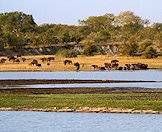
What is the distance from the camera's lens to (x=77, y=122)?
30.4 m

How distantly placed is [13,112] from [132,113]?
6.75 metres

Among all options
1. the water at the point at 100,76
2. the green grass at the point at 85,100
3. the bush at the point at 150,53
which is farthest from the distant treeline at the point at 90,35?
the green grass at the point at 85,100

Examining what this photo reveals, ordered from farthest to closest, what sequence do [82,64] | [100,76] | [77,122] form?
[82,64]
[100,76]
[77,122]

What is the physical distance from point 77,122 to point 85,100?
8.49m

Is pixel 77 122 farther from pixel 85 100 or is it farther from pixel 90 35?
pixel 90 35

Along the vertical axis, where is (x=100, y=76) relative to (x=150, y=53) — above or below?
below

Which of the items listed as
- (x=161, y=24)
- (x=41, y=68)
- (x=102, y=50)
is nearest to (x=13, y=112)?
(x=41, y=68)

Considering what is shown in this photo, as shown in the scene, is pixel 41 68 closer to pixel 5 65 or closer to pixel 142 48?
pixel 5 65

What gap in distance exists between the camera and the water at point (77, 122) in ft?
91.9

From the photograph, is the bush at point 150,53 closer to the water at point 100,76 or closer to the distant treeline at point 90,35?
the distant treeline at point 90,35

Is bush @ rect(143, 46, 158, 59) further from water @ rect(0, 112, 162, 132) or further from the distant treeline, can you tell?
water @ rect(0, 112, 162, 132)

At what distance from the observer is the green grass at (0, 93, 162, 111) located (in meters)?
35.8

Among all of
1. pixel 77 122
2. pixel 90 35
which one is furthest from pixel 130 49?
pixel 77 122

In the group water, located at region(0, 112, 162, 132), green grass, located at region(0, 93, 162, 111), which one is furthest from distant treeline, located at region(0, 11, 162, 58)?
water, located at region(0, 112, 162, 132)
